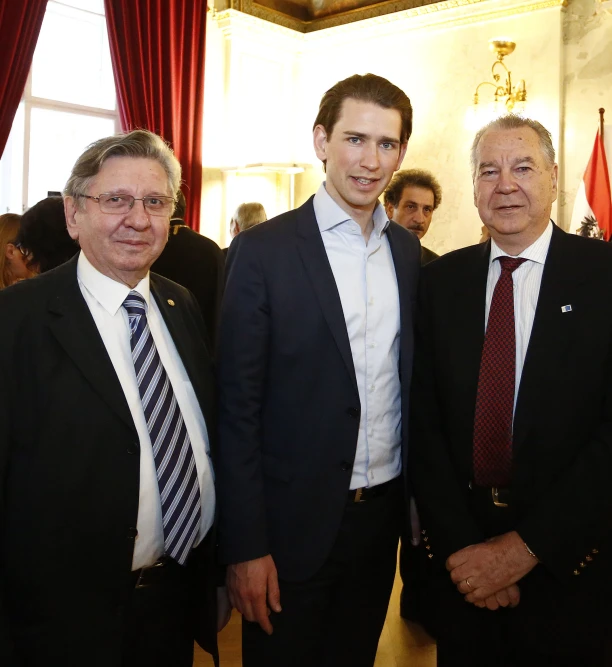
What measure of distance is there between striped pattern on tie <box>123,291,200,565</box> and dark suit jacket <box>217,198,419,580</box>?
13cm

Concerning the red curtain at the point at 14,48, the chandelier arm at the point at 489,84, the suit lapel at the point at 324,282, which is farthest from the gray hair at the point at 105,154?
the chandelier arm at the point at 489,84

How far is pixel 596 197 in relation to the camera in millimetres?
6750

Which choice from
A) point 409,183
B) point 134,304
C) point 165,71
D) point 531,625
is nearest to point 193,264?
point 409,183

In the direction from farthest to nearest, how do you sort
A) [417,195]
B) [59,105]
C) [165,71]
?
[165,71] → [59,105] → [417,195]

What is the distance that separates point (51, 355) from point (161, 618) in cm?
74

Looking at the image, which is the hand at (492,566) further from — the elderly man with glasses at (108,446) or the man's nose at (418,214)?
the man's nose at (418,214)

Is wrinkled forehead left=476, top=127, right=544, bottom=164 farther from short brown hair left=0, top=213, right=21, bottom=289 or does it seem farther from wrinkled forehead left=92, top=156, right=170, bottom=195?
short brown hair left=0, top=213, right=21, bottom=289

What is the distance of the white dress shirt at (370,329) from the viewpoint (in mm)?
2033

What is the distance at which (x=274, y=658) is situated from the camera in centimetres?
199

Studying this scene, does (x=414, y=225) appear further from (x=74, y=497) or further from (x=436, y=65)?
(x=436, y=65)

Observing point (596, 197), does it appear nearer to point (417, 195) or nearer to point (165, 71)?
point (417, 195)

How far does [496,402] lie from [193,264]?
2.45m

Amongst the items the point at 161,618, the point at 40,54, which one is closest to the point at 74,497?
the point at 161,618

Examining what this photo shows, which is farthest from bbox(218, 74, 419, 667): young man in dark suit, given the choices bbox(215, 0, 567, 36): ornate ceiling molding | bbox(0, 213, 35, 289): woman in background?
bbox(215, 0, 567, 36): ornate ceiling molding
